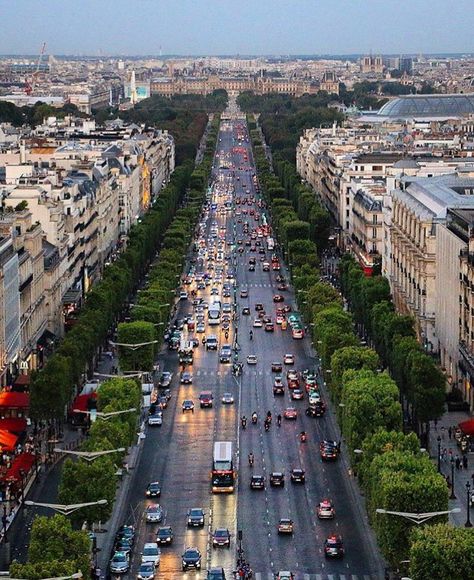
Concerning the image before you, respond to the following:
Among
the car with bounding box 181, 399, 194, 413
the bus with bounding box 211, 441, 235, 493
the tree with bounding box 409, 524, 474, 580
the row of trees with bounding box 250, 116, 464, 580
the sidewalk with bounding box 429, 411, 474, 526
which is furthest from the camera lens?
the car with bounding box 181, 399, 194, 413

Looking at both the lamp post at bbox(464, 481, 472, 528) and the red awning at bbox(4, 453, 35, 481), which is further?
the red awning at bbox(4, 453, 35, 481)

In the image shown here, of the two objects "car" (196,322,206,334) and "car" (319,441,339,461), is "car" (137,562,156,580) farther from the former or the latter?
"car" (196,322,206,334)

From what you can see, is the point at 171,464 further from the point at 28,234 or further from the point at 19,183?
the point at 19,183

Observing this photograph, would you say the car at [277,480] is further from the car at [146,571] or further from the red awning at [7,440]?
the car at [146,571]

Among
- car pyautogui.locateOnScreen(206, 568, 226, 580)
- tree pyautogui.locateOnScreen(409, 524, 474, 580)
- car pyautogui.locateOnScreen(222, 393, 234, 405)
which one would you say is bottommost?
car pyautogui.locateOnScreen(222, 393, 234, 405)

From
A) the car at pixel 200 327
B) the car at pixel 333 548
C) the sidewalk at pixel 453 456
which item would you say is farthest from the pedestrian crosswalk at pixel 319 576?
the car at pixel 200 327

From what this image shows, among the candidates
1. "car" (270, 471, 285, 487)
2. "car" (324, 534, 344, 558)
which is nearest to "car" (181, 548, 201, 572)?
"car" (324, 534, 344, 558)

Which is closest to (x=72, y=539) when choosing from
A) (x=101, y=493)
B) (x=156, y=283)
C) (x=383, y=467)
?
(x=101, y=493)

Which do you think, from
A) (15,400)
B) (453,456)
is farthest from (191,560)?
(15,400)
